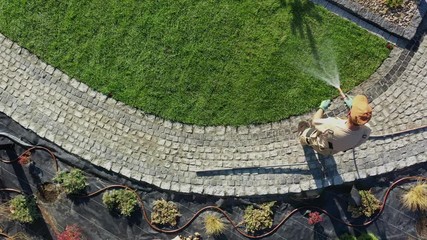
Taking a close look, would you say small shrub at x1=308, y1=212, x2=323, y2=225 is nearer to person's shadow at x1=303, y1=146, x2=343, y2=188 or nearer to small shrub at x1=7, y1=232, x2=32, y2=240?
person's shadow at x1=303, y1=146, x2=343, y2=188

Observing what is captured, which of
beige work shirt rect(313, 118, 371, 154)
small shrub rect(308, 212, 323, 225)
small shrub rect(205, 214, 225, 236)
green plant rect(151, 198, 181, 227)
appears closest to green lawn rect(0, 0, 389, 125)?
green plant rect(151, 198, 181, 227)

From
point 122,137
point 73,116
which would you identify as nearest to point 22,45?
point 73,116

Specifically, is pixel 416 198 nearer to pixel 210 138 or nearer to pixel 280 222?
pixel 280 222

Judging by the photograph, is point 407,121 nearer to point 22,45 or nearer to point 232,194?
point 232,194

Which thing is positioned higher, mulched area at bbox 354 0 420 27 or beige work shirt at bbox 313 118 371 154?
mulched area at bbox 354 0 420 27

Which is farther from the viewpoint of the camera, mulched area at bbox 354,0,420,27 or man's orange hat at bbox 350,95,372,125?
mulched area at bbox 354,0,420,27

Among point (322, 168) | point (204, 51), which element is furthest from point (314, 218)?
point (204, 51)
